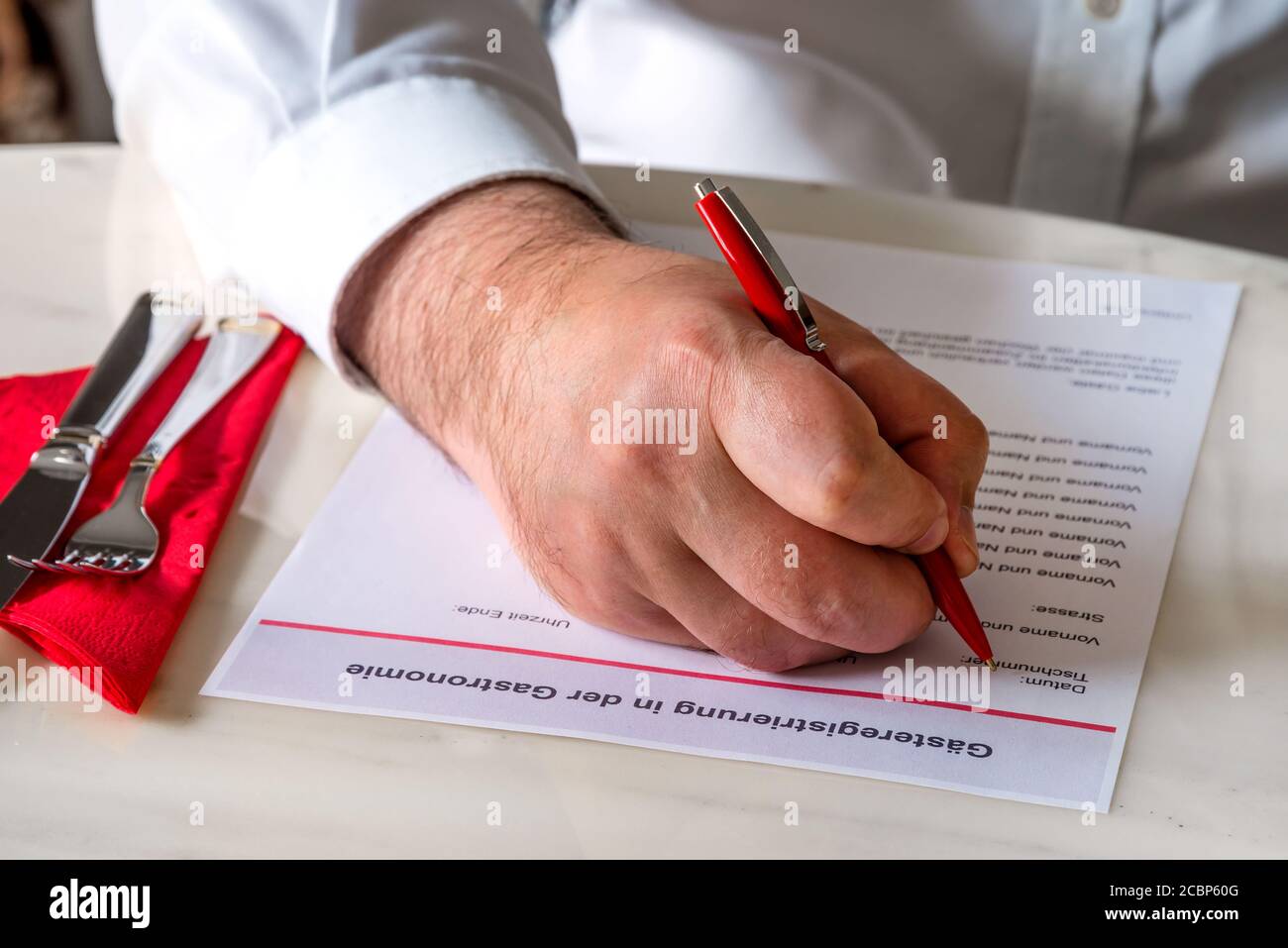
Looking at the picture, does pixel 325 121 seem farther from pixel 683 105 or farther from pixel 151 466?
pixel 683 105

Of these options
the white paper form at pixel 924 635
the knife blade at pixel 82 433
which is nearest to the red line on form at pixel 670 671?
the white paper form at pixel 924 635

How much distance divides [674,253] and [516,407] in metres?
0.10

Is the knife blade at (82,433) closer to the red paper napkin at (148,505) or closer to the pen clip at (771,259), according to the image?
the red paper napkin at (148,505)

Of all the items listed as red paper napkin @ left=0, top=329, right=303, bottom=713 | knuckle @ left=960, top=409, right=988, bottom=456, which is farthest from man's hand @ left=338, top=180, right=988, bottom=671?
red paper napkin @ left=0, top=329, right=303, bottom=713

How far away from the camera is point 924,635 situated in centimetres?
49

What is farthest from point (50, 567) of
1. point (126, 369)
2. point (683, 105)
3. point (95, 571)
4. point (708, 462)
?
point (683, 105)

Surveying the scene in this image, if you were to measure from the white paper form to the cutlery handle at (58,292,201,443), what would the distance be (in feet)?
0.42

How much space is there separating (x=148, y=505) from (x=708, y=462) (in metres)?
0.28

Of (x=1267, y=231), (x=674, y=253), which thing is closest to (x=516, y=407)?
(x=674, y=253)

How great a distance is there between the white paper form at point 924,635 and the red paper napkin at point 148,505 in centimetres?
4

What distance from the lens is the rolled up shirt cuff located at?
63 centimetres

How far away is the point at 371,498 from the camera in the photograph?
1.91 feet

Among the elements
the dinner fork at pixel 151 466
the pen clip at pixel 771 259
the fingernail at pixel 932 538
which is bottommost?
the dinner fork at pixel 151 466

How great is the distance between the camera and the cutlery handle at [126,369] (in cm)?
61
